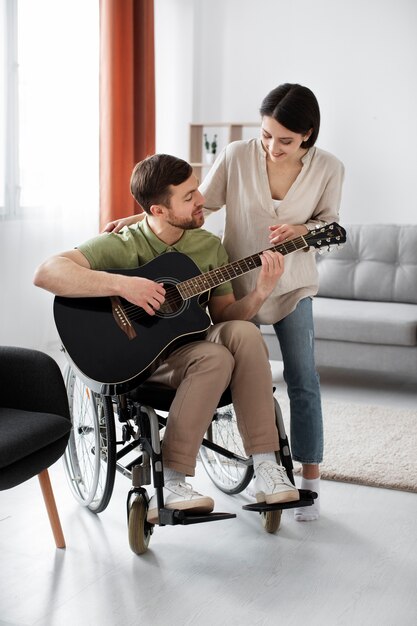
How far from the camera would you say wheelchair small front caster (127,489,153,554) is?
6.77 feet

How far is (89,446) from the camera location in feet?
8.38

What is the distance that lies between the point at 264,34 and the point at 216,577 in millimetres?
4092

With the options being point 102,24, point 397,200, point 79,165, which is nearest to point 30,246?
point 79,165

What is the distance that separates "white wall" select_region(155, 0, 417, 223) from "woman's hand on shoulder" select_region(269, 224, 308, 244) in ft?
9.69

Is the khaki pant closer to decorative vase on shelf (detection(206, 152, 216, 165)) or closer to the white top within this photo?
the white top

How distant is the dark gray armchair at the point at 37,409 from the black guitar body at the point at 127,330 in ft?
0.28

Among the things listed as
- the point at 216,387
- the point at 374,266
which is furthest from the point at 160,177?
the point at 374,266

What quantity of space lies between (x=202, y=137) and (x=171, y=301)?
352 cm

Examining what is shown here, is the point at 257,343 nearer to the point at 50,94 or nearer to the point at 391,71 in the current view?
the point at 50,94

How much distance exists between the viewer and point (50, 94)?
4.36 metres

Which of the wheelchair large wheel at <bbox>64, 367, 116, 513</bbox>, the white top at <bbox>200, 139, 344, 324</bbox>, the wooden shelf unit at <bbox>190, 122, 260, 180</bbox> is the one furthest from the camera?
the wooden shelf unit at <bbox>190, 122, 260, 180</bbox>

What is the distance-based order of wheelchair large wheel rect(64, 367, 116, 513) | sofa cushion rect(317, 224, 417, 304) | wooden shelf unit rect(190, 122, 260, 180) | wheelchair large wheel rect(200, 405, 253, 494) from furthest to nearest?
wooden shelf unit rect(190, 122, 260, 180), sofa cushion rect(317, 224, 417, 304), wheelchair large wheel rect(200, 405, 253, 494), wheelchair large wheel rect(64, 367, 116, 513)

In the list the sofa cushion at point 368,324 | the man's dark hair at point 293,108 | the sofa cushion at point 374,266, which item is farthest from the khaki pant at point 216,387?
the sofa cushion at point 374,266

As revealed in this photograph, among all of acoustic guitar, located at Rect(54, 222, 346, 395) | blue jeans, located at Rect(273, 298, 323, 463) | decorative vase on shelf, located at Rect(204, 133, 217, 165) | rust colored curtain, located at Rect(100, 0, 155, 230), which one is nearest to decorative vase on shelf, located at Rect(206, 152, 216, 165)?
decorative vase on shelf, located at Rect(204, 133, 217, 165)
